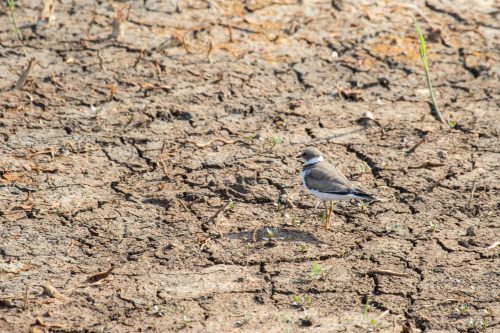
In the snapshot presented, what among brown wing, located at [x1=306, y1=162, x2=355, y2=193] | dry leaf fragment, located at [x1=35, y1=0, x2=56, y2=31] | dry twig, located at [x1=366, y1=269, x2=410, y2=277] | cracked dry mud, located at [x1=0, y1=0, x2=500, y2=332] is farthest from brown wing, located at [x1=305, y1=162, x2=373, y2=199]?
dry leaf fragment, located at [x1=35, y1=0, x2=56, y2=31]

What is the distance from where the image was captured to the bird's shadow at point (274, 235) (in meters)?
6.88

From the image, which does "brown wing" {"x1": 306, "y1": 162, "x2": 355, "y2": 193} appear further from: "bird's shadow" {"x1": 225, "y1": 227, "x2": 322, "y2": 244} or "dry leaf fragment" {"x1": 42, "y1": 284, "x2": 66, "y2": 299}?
"dry leaf fragment" {"x1": 42, "y1": 284, "x2": 66, "y2": 299}

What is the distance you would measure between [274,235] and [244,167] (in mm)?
1114

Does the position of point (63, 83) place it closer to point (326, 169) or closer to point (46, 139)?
point (46, 139)

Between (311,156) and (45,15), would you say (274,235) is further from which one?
(45,15)

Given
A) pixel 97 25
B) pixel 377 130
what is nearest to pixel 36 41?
pixel 97 25

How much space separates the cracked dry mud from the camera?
6.12 metres

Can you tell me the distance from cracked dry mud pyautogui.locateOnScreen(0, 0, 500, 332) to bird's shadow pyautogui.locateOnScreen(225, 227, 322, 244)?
0.02 metres

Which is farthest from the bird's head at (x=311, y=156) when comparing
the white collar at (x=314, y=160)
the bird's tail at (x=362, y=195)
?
the bird's tail at (x=362, y=195)

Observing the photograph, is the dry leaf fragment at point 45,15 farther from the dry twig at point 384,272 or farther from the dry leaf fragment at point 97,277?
the dry twig at point 384,272

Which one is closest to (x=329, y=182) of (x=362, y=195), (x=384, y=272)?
(x=362, y=195)

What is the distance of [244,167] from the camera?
787 centimetres

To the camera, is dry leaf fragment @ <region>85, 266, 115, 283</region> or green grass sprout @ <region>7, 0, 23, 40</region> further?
green grass sprout @ <region>7, 0, 23, 40</region>

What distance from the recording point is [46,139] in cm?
802
